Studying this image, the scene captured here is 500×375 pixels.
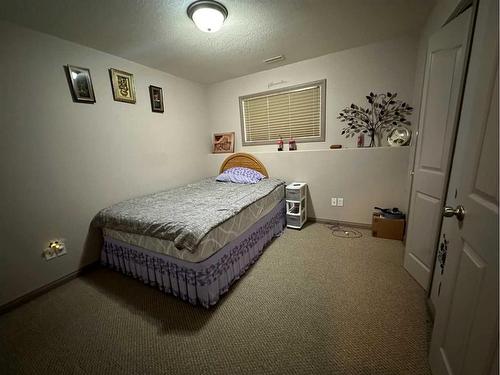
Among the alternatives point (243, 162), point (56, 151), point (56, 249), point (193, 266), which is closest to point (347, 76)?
point (243, 162)

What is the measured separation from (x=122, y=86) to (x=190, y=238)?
2148mm

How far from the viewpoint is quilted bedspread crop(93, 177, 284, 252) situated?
60.5 inches

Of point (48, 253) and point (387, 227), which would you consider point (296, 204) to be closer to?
point (387, 227)

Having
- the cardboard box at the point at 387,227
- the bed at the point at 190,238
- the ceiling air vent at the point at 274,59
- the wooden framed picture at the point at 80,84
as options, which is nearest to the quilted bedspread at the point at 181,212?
the bed at the point at 190,238

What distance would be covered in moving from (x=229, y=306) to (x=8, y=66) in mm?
2642

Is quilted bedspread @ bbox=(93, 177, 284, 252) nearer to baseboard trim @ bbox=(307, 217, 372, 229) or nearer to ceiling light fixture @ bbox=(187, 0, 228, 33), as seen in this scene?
baseboard trim @ bbox=(307, 217, 372, 229)

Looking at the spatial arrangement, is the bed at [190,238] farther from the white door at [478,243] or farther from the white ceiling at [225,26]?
the white ceiling at [225,26]

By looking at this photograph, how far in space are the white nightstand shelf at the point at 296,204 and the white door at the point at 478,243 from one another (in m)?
1.86

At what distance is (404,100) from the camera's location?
8.00ft

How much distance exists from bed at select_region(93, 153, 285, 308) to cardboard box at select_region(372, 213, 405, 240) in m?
1.30

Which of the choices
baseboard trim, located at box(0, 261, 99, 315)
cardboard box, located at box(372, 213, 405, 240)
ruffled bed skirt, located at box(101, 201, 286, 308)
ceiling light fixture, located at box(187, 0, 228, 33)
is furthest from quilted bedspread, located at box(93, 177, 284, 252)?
ceiling light fixture, located at box(187, 0, 228, 33)

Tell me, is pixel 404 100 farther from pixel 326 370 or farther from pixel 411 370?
pixel 326 370

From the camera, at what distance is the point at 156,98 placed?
2.80m

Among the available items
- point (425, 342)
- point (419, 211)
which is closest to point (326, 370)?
point (425, 342)
